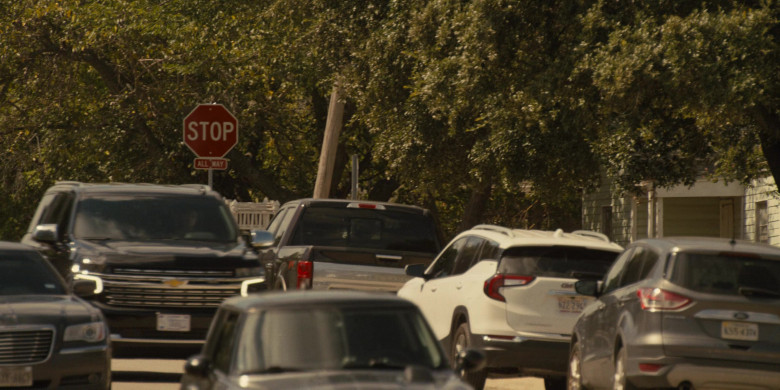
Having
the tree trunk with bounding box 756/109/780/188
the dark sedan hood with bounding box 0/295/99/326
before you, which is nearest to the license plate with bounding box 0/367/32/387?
the dark sedan hood with bounding box 0/295/99/326

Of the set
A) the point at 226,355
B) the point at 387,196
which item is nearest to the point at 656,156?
the point at 226,355

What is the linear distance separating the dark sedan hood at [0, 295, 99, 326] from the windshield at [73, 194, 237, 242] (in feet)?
9.72

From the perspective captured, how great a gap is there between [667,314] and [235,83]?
24449mm

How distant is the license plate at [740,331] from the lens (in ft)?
34.1

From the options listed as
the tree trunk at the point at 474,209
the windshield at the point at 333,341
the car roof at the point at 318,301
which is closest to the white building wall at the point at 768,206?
the tree trunk at the point at 474,209

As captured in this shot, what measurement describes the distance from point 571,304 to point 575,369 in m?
0.75

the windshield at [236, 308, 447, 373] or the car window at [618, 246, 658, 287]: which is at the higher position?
the car window at [618, 246, 658, 287]

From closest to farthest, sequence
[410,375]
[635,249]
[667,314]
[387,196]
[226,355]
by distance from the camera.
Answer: [410,375] → [226,355] → [667,314] → [635,249] → [387,196]

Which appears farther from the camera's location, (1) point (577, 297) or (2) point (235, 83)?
(2) point (235, 83)

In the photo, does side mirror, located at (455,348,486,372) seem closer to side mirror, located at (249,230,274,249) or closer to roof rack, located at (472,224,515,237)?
roof rack, located at (472,224,515,237)

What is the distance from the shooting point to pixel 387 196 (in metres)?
41.0

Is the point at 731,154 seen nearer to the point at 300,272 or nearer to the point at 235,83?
the point at 300,272

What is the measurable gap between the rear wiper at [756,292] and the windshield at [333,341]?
11.9ft

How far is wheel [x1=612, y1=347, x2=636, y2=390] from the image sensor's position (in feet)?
35.6
